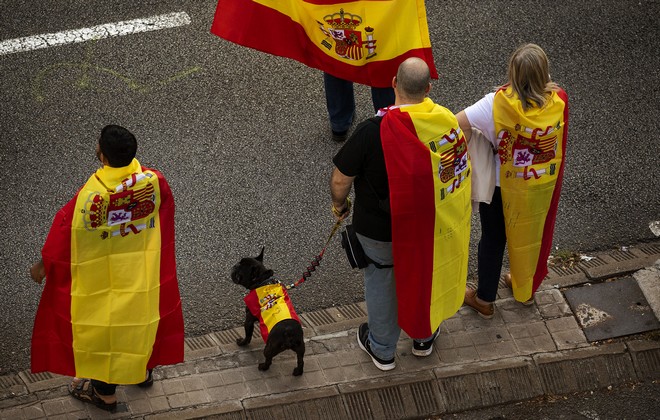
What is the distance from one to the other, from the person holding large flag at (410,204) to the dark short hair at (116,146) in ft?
3.34

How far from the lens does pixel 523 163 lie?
195 inches

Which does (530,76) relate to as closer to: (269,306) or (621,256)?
(269,306)

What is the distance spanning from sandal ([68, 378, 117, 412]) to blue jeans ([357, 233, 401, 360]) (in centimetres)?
155

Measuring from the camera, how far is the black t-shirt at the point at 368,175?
4461 mm

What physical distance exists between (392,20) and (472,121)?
1.39 metres

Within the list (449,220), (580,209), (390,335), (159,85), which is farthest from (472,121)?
(159,85)

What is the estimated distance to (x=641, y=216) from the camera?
6527 millimetres

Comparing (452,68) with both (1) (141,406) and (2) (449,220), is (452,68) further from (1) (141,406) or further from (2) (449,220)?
(1) (141,406)

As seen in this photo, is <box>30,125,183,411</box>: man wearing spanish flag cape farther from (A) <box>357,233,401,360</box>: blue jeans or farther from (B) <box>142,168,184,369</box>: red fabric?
(A) <box>357,233,401,360</box>: blue jeans

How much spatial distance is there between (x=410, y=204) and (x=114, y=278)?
1.57m

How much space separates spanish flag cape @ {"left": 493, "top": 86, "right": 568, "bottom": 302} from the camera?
4.80 meters

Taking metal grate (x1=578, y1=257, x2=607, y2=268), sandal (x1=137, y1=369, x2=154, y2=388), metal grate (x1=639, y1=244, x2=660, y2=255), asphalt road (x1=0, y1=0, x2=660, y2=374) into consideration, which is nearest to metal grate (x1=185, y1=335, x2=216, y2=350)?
asphalt road (x1=0, y1=0, x2=660, y2=374)

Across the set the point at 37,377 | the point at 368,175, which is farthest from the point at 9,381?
the point at 368,175

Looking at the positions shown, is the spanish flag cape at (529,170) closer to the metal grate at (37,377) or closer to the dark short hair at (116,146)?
the dark short hair at (116,146)
